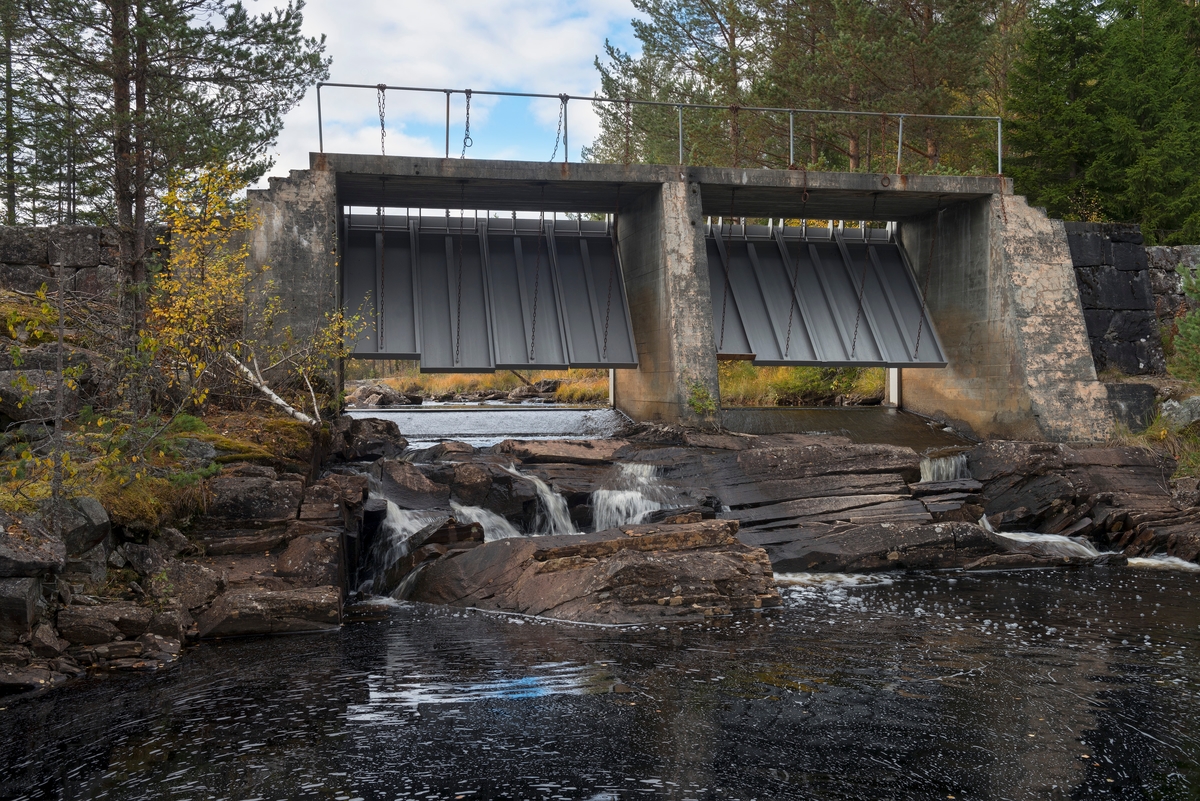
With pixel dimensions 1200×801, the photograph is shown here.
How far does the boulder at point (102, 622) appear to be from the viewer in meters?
7.25

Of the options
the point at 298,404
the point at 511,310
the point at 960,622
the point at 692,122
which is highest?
the point at 692,122

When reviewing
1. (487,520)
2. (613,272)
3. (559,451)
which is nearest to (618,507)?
(559,451)

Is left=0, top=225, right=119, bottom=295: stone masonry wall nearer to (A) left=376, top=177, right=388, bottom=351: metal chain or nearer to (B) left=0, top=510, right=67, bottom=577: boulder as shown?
(A) left=376, top=177, right=388, bottom=351: metal chain

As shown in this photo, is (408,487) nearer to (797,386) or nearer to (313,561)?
(313,561)

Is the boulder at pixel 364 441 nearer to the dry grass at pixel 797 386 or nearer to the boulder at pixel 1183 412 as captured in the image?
the dry grass at pixel 797 386

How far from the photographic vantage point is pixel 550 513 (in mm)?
12523

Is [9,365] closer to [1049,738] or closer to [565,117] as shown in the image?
[565,117]

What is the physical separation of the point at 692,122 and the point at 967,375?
1299 cm

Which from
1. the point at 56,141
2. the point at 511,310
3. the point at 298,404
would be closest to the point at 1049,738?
the point at 298,404

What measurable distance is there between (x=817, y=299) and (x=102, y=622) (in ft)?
50.5

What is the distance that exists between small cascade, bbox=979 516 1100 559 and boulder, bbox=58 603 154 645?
10.1 m

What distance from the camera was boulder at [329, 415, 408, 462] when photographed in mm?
13727

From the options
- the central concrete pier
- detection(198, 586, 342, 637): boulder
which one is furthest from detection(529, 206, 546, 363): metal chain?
detection(198, 586, 342, 637): boulder

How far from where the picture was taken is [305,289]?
1466 centimetres
